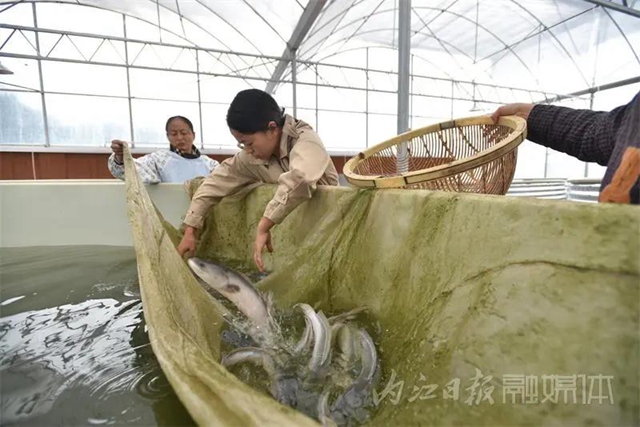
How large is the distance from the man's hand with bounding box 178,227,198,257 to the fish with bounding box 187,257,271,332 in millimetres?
168

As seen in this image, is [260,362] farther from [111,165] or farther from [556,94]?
[556,94]

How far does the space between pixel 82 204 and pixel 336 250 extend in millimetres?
1795

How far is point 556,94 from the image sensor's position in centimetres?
890

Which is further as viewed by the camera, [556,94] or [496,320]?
[556,94]

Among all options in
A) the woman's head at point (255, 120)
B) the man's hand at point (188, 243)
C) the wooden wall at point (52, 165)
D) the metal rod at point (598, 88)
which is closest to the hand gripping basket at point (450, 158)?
the woman's head at point (255, 120)

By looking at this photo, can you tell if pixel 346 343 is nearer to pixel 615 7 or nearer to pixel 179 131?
pixel 179 131

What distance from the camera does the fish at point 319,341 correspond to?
793mm

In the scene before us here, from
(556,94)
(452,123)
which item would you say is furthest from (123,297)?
(556,94)

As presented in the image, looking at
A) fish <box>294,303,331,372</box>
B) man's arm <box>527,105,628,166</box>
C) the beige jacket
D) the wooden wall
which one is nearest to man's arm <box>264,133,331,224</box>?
the beige jacket

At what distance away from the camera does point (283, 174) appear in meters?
1.16

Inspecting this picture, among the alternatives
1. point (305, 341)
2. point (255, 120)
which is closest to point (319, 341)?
point (305, 341)

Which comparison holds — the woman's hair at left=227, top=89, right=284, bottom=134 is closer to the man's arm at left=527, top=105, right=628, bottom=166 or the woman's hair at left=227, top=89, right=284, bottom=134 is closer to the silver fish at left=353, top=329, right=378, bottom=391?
the silver fish at left=353, top=329, right=378, bottom=391

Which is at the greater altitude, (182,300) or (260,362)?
(182,300)

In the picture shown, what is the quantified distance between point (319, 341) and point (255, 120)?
80 centimetres
